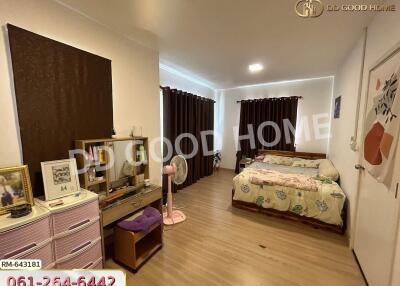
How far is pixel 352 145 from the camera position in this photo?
2.12 metres

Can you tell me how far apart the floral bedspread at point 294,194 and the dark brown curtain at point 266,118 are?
1838 mm

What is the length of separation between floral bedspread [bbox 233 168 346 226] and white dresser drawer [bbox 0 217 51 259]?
2433 mm

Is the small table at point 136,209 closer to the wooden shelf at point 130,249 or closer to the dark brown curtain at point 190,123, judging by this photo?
the wooden shelf at point 130,249

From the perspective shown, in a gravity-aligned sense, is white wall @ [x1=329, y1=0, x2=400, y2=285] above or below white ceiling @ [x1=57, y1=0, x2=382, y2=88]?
below

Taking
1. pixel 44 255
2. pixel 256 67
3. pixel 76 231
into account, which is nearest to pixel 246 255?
pixel 76 231

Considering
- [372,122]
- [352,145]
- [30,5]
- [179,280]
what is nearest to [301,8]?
[372,122]

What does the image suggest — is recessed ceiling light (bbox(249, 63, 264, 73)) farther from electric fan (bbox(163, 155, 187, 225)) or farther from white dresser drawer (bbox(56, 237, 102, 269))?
white dresser drawer (bbox(56, 237, 102, 269))

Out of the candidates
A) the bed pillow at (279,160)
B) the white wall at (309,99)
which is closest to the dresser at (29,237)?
the bed pillow at (279,160)

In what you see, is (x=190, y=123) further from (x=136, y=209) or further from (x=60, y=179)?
(x=60, y=179)

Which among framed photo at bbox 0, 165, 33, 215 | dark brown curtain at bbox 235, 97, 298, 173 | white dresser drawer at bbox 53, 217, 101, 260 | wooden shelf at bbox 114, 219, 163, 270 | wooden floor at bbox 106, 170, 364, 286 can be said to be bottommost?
wooden floor at bbox 106, 170, 364, 286

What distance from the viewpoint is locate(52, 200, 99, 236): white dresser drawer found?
1359 mm

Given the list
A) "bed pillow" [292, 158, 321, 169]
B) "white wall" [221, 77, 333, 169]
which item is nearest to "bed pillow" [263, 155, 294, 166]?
"bed pillow" [292, 158, 321, 169]

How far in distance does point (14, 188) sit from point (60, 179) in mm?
277

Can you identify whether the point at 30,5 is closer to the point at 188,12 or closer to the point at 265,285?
the point at 188,12
